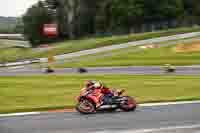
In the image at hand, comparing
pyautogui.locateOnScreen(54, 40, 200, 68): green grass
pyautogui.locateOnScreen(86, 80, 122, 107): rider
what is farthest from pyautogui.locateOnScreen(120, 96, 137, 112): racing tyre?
pyautogui.locateOnScreen(54, 40, 200, 68): green grass

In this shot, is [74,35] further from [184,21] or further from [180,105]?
[180,105]

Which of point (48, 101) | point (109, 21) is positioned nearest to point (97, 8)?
point (109, 21)

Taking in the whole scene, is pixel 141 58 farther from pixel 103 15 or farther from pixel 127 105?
pixel 103 15

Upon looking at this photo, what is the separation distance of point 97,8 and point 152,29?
2036 centimetres

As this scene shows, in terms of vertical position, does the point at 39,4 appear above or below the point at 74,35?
above

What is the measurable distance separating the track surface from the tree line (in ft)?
253

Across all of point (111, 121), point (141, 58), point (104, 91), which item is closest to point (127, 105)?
point (104, 91)

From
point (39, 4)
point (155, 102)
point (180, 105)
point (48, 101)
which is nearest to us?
point (180, 105)

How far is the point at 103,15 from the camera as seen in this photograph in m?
103

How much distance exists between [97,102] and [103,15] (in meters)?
86.4

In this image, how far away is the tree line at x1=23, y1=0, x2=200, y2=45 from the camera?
313 feet

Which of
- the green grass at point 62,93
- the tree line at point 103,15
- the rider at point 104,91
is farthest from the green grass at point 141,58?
the rider at point 104,91

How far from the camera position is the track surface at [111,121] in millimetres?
14438

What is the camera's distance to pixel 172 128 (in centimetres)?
1418
